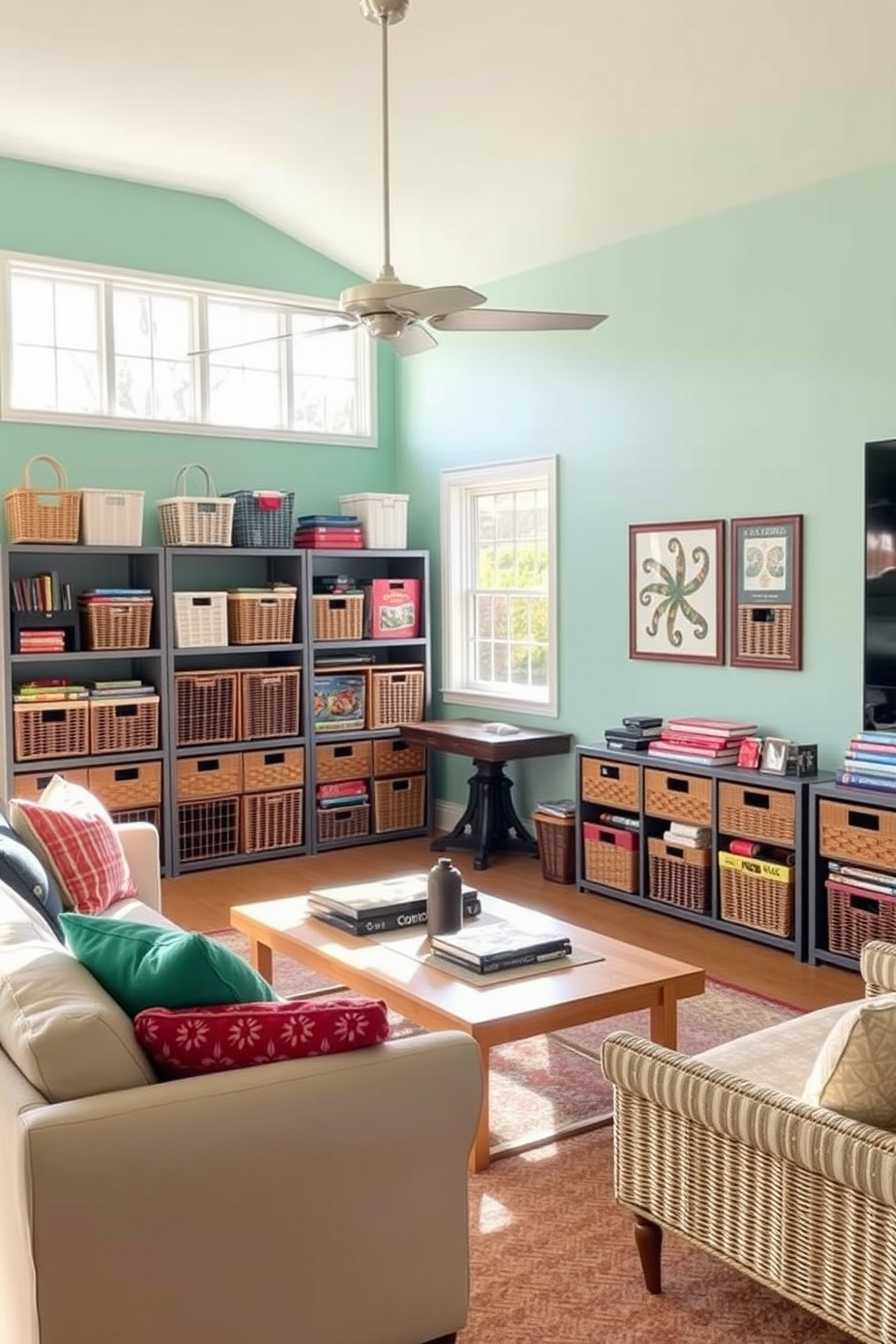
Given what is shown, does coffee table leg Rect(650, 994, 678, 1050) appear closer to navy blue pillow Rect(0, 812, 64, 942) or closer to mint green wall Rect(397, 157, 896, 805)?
navy blue pillow Rect(0, 812, 64, 942)

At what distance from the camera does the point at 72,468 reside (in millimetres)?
6195

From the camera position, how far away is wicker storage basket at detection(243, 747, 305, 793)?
633 cm

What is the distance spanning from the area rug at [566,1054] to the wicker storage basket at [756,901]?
541mm

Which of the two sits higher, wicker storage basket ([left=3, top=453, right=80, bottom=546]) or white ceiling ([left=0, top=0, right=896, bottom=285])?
white ceiling ([left=0, top=0, right=896, bottom=285])

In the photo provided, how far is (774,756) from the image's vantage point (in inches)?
189

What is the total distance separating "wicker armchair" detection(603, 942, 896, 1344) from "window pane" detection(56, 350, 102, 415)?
4.82 metres

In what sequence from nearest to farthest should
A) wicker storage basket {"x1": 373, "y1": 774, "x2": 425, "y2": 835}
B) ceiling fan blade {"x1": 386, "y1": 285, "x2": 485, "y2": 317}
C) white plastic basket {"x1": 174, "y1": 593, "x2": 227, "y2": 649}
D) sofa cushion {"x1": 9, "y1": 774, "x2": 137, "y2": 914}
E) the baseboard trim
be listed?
1. ceiling fan blade {"x1": 386, "y1": 285, "x2": 485, "y2": 317}
2. sofa cushion {"x1": 9, "y1": 774, "x2": 137, "y2": 914}
3. white plastic basket {"x1": 174, "y1": 593, "x2": 227, "y2": 649}
4. wicker storage basket {"x1": 373, "y1": 774, "x2": 425, "y2": 835}
5. the baseboard trim

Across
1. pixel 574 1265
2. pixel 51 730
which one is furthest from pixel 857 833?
pixel 51 730

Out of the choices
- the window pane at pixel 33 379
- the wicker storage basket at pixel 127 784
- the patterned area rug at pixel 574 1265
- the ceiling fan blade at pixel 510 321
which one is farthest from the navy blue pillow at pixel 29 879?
the window pane at pixel 33 379

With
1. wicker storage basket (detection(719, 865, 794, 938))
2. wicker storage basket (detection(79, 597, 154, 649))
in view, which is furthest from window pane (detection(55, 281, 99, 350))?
wicker storage basket (detection(719, 865, 794, 938))

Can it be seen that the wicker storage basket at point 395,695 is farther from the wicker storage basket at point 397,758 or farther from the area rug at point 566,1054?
the area rug at point 566,1054

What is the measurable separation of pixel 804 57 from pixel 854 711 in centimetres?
233

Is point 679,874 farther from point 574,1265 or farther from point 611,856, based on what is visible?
point 574,1265

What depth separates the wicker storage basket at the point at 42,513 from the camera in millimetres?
5707
